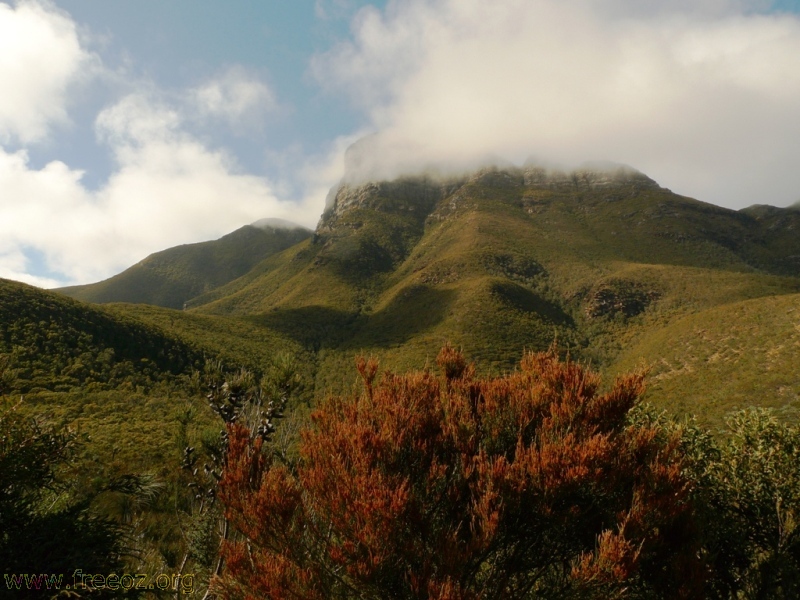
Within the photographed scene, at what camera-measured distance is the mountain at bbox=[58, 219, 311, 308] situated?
13162 cm

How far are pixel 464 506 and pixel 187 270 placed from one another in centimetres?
16976

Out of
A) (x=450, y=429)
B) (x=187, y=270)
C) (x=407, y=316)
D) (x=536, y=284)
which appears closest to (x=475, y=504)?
(x=450, y=429)

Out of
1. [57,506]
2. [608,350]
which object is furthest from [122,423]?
[608,350]

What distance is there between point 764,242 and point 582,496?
115941 mm

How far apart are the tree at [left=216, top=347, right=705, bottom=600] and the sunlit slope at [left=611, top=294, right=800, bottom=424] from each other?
15.3 metres

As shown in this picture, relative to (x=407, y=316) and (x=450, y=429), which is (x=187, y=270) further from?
(x=450, y=429)

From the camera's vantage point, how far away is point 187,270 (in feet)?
504

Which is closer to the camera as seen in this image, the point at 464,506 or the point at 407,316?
the point at 464,506

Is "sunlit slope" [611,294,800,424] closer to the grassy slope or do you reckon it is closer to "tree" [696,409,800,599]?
the grassy slope

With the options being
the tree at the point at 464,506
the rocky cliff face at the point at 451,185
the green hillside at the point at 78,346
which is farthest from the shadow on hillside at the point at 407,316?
the rocky cliff face at the point at 451,185

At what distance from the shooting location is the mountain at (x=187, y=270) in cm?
13162

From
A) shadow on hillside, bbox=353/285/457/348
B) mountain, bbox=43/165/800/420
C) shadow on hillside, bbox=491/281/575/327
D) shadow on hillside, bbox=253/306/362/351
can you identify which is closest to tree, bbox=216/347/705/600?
mountain, bbox=43/165/800/420

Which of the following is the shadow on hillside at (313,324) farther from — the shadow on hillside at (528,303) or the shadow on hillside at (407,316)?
the shadow on hillside at (528,303)

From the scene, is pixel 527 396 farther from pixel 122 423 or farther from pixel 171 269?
pixel 171 269
